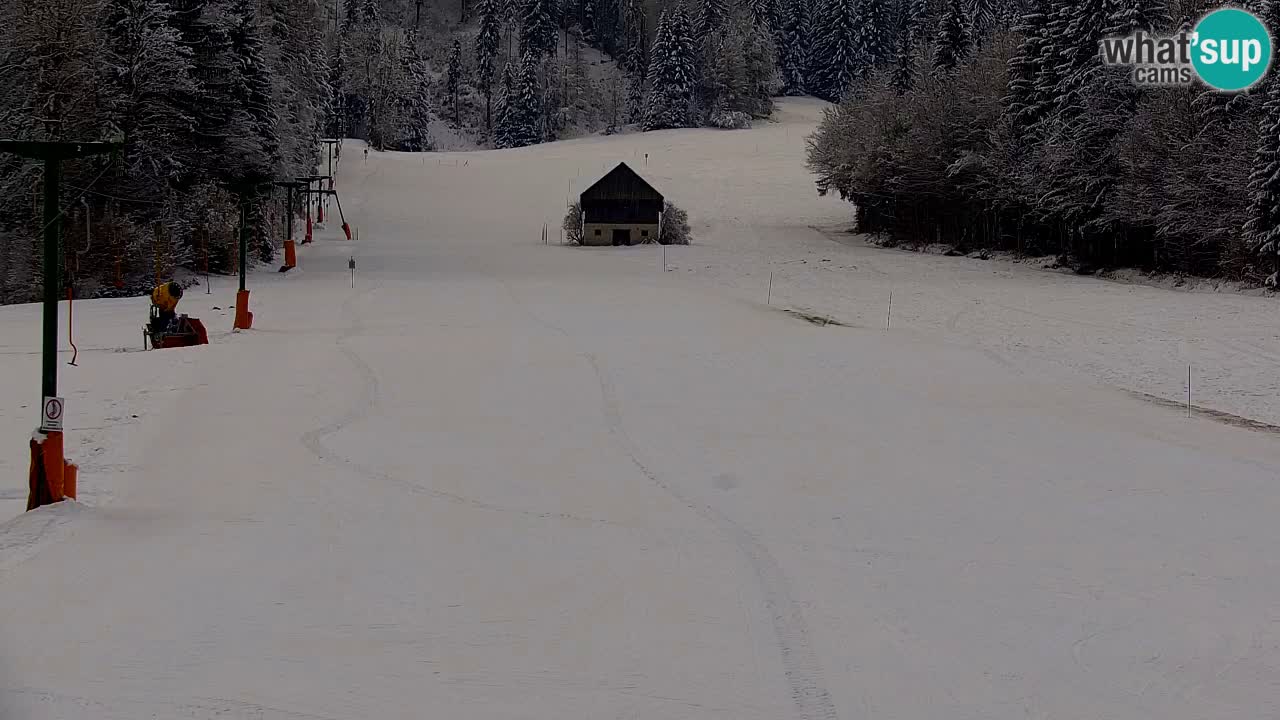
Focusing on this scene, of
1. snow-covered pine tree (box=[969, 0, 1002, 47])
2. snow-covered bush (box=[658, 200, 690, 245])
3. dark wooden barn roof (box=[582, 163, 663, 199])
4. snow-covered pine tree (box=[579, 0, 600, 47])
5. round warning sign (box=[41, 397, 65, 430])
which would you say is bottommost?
round warning sign (box=[41, 397, 65, 430])

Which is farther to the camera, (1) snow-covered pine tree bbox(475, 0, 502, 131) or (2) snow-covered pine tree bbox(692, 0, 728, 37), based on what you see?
(1) snow-covered pine tree bbox(475, 0, 502, 131)

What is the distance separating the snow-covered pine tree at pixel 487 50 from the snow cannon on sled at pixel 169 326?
11993 centimetres

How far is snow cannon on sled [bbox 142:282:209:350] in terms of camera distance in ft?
65.0

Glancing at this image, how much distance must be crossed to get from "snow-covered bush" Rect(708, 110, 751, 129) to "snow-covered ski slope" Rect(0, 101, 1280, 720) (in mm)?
97732

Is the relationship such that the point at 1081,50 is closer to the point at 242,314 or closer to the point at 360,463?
the point at 242,314

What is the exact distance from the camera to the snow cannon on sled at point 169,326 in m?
19.8

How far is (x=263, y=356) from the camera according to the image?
19.2 meters

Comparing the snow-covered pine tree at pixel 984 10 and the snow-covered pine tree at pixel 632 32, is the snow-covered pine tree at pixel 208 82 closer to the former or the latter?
the snow-covered pine tree at pixel 984 10

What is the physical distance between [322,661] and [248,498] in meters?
4.21

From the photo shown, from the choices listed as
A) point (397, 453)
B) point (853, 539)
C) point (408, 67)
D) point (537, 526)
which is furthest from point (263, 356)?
point (408, 67)

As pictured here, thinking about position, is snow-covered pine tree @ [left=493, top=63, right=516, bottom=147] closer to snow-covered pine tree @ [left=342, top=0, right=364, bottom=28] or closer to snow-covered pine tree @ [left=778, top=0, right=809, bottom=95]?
snow-covered pine tree @ [left=342, top=0, right=364, bottom=28]

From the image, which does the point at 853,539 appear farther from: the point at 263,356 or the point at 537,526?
the point at 263,356

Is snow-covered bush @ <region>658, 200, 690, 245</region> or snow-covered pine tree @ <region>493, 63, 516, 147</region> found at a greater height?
snow-covered pine tree @ <region>493, 63, 516, 147</region>

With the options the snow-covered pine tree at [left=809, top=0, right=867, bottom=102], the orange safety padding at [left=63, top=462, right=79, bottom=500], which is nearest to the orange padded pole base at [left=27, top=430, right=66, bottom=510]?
the orange safety padding at [left=63, top=462, right=79, bottom=500]
